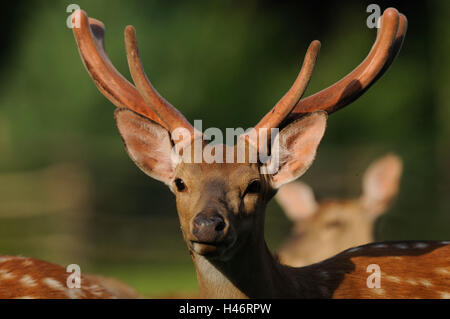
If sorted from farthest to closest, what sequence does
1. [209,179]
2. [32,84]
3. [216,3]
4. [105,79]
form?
1. [216,3]
2. [32,84]
3. [105,79]
4. [209,179]

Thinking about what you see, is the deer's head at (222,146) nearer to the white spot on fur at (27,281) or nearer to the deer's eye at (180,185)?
the deer's eye at (180,185)

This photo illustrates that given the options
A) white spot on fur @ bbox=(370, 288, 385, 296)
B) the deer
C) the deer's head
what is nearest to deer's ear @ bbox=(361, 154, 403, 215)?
the deer

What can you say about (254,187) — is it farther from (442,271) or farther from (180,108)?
(180,108)

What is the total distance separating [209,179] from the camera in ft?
8.41

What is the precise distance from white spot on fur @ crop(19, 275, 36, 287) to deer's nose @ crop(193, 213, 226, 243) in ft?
3.03

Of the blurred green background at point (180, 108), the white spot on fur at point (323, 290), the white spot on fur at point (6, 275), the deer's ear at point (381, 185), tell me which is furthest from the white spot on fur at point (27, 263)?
the blurred green background at point (180, 108)

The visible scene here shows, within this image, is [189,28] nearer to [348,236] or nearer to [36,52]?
[36,52]

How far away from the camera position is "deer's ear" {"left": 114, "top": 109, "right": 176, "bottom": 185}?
2.83 metres

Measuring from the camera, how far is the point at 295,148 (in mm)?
2809

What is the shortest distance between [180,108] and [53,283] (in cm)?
846

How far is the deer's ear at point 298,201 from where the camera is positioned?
510 cm

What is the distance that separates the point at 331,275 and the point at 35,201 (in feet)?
23.5

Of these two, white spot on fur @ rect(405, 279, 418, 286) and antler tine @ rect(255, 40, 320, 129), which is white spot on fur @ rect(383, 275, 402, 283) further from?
antler tine @ rect(255, 40, 320, 129)
